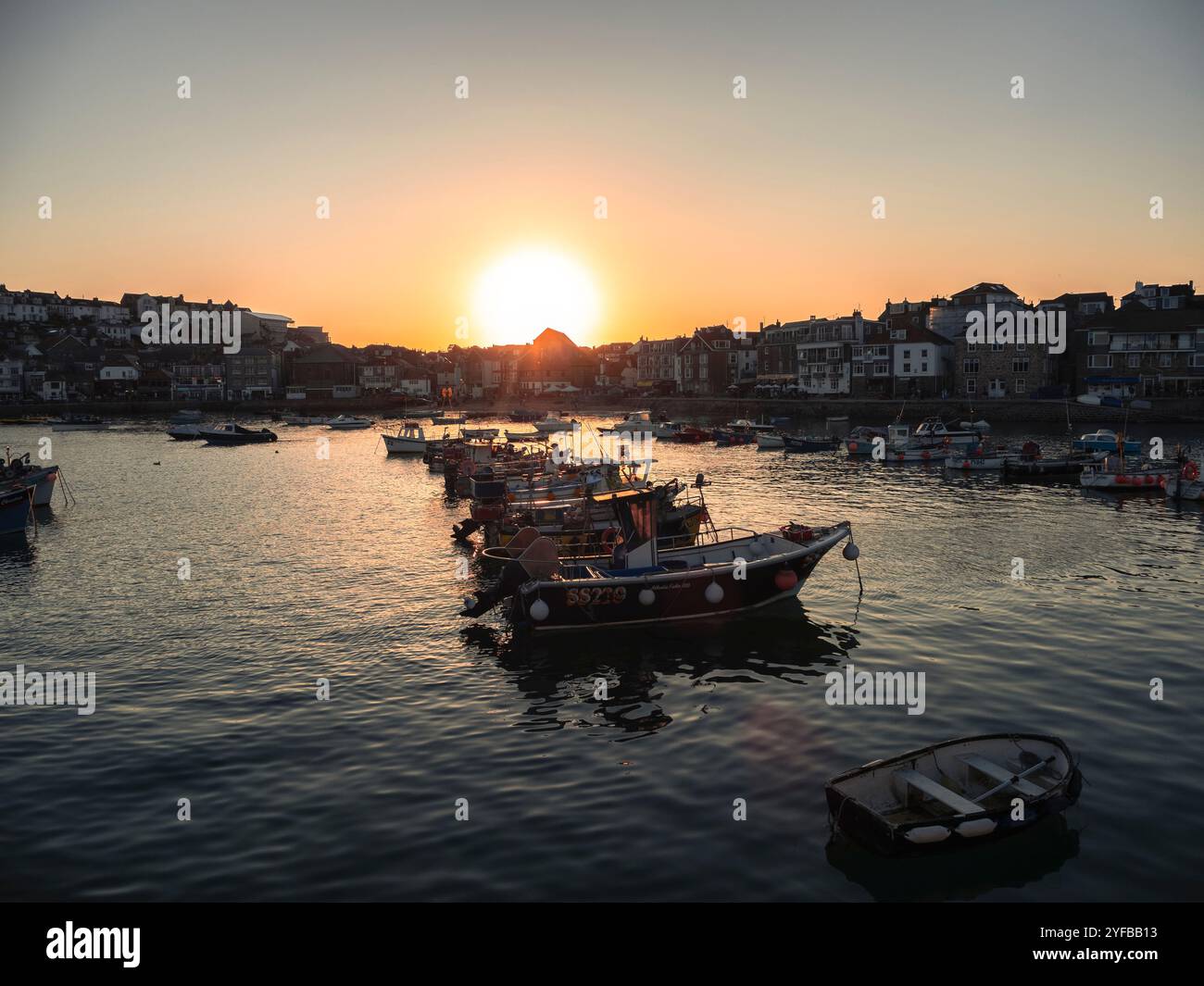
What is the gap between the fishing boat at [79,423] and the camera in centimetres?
12556

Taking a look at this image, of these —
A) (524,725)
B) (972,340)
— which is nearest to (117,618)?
(524,725)

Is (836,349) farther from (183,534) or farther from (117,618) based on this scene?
(117,618)

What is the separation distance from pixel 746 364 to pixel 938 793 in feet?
469

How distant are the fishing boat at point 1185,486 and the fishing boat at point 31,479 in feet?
192

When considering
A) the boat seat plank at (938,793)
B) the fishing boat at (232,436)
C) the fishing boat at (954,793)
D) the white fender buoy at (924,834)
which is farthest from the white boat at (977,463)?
the fishing boat at (232,436)

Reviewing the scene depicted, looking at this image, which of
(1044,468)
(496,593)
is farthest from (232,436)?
(496,593)

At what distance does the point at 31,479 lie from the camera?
1857 inches

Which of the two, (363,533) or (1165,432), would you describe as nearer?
(363,533)

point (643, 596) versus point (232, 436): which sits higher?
point (232, 436)

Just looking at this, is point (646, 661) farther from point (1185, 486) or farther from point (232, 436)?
point (232, 436)

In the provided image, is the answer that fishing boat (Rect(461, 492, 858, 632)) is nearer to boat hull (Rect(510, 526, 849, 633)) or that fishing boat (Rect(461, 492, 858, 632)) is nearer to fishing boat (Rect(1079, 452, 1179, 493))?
boat hull (Rect(510, 526, 849, 633))

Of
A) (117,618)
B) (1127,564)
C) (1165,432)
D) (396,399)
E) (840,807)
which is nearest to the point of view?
(840,807)

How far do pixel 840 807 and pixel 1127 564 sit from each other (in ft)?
80.7
